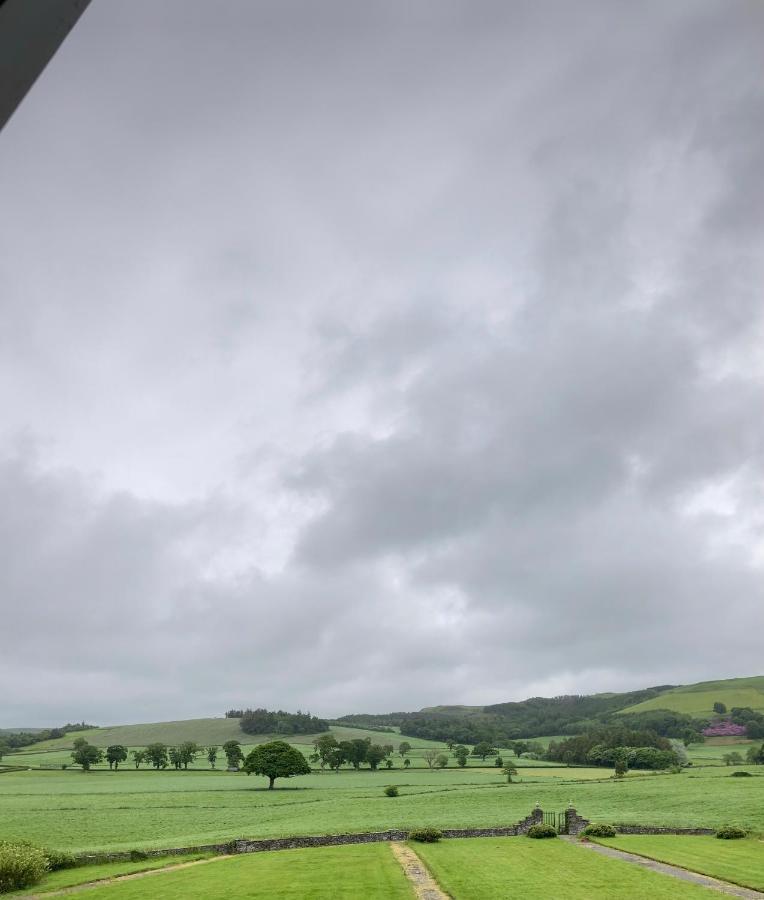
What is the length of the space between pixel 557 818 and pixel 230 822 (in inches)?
1277

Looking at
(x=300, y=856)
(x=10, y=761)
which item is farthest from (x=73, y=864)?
(x=10, y=761)

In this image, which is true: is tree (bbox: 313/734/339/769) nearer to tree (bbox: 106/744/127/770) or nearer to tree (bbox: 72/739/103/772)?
tree (bbox: 106/744/127/770)

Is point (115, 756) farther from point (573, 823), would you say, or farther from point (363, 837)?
point (573, 823)

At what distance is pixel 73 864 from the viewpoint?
4353 centimetres

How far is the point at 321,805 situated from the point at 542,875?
170 feet

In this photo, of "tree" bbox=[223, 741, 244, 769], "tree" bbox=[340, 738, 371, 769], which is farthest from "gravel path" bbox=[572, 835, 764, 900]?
"tree" bbox=[223, 741, 244, 769]

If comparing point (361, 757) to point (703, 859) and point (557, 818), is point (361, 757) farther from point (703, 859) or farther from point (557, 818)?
point (703, 859)

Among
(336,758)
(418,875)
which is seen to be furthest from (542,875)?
(336,758)

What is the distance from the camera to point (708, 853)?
3922 cm

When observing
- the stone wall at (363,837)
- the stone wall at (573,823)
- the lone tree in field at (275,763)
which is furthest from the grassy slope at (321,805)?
the stone wall at (573,823)

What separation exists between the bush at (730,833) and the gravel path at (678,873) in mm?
9037

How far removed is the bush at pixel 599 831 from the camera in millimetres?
47719

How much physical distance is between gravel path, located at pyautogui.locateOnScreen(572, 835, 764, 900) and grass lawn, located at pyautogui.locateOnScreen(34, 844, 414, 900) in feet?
42.8

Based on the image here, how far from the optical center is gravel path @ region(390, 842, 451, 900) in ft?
93.4
